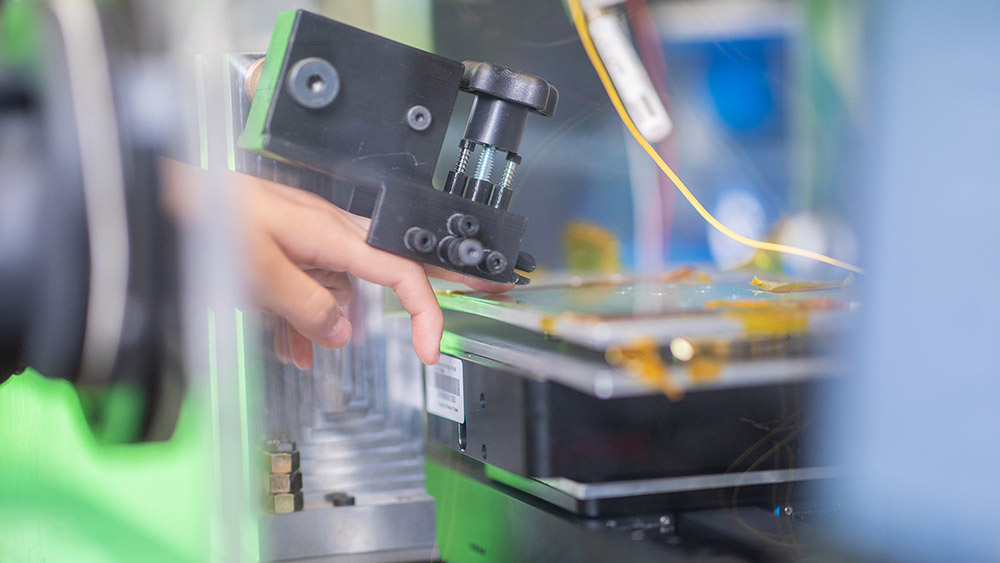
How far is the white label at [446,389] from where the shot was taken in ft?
2.47

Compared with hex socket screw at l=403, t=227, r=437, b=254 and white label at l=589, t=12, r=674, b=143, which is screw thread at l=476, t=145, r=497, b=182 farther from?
white label at l=589, t=12, r=674, b=143

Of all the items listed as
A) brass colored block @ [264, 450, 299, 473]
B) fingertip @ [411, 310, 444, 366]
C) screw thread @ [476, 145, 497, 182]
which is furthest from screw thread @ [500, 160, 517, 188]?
brass colored block @ [264, 450, 299, 473]

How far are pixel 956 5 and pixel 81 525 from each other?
2.35 feet

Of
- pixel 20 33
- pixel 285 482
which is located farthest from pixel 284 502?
pixel 20 33

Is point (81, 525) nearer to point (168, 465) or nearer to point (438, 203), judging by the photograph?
point (168, 465)

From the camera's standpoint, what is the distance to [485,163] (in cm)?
67

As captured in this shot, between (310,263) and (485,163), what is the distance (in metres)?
0.16

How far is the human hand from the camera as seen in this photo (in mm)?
566

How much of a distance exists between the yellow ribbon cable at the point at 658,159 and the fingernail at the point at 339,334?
0.42m

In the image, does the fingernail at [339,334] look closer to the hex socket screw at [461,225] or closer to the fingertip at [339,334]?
the fingertip at [339,334]

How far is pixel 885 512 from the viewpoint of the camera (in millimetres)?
610

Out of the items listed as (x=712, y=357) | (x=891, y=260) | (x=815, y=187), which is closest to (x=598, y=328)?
(x=712, y=357)

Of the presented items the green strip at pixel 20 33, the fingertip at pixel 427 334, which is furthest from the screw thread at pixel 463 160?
the green strip at pixel 20 33

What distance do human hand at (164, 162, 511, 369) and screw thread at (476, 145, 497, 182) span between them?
80 mm
